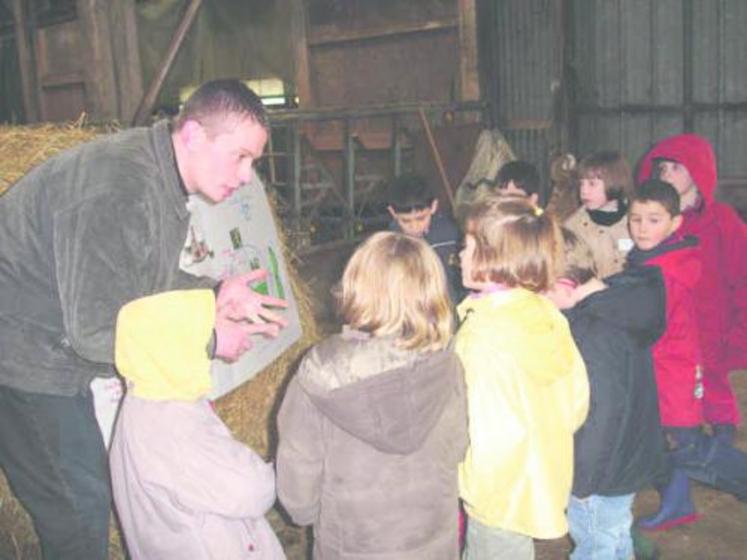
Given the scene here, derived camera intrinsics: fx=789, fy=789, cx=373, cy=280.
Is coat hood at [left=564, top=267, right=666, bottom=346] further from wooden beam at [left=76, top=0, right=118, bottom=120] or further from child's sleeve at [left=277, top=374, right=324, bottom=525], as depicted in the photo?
wooden beam at [left=76, top=0, right=118, bottom=120]

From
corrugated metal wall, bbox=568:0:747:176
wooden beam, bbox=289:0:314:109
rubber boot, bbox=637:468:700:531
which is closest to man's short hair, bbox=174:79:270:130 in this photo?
rubber boot, bbox=637:468:700:531

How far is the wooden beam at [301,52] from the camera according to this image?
38.4 feet

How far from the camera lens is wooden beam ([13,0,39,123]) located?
10.7 metres

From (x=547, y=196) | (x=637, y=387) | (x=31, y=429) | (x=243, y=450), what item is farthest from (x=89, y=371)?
(x=547, y=196)

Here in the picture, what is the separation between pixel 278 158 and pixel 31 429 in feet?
30.4

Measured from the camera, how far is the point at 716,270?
4.22 metres

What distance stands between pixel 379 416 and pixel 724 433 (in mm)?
2634

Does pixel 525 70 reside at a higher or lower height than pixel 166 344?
higher

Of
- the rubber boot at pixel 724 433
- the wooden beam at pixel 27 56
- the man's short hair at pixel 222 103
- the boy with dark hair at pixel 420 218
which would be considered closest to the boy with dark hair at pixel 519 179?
the boy with dark hair at pixel 420 218

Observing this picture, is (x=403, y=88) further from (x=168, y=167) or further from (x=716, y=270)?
(x=168, y=167)

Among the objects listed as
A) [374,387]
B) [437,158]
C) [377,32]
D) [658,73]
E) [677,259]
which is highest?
[377,32]

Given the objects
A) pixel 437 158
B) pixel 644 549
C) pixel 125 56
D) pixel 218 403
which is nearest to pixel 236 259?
pixel 218 403

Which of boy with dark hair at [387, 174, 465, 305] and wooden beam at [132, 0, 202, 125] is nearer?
boy with dark hair at [387, 174, 465, 305]

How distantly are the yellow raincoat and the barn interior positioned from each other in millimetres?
1202
